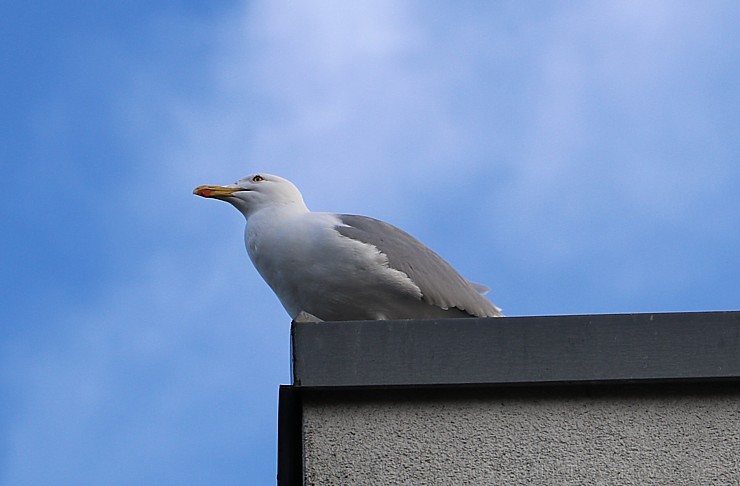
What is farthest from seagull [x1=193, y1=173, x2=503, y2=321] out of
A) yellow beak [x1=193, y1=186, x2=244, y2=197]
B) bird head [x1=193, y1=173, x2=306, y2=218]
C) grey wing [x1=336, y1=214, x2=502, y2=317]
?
yellow beak [x1=193, y1=186, x2=244, y2=197]

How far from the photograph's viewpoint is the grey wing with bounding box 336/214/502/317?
4156 millimetres

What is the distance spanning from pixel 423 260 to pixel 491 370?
131 centimetres

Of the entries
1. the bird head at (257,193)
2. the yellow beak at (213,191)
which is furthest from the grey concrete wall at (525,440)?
the yellow beak at (213,191)

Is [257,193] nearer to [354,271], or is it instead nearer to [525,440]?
[354,271]

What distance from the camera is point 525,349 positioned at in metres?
3.00

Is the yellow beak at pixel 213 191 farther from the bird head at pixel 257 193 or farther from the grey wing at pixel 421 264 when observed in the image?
the grey wing at pixel 421 264

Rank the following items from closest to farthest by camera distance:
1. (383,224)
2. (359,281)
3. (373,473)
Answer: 1. (373,473)
2. (359,281)
3. (383,224)

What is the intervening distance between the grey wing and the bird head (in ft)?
1.61

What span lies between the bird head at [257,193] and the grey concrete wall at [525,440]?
1829 mm

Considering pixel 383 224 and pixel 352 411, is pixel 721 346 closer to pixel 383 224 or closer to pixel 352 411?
pixel 352 411

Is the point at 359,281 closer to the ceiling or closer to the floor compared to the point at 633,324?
closer to the ceiling

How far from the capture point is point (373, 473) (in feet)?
9.37

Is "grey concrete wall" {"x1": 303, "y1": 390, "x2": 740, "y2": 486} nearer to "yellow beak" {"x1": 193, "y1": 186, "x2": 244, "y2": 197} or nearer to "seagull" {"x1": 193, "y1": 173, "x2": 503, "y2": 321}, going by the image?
"seagull" {"x1": 193, "y1": 173, "x2": 503, "y2": 321}

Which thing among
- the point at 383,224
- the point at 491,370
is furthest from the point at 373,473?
the point at 383,224
